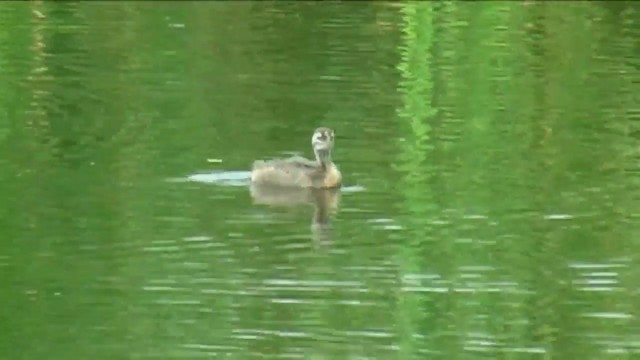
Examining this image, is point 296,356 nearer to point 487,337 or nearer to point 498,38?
point 487,337

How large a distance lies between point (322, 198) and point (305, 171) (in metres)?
0.60

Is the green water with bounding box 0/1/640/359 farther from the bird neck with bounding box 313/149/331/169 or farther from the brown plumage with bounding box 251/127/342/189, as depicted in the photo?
the bird neck with bounding box 313/149/331/169

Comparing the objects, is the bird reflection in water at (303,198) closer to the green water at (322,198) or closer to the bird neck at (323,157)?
the green water at (322,198)

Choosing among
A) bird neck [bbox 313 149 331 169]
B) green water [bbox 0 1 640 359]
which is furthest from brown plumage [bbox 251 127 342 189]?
green water [bbox 0 1 640 359]

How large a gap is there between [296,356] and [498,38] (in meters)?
18.1

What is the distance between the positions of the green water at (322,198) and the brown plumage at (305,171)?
19cm

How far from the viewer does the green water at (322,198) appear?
14211mm

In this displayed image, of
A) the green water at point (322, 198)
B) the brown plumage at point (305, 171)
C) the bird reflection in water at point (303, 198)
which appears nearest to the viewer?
the green water at point (322, 198)

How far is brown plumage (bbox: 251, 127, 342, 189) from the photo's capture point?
63.3 feet

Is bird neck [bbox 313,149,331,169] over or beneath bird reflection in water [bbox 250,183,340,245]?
over

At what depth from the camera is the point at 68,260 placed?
52.9 feet

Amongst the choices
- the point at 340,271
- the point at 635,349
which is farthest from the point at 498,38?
the point at 635,349

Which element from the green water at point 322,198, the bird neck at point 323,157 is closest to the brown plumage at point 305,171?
the bird neck at point 323,157

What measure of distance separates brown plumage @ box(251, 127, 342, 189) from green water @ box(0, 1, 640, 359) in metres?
0.19
